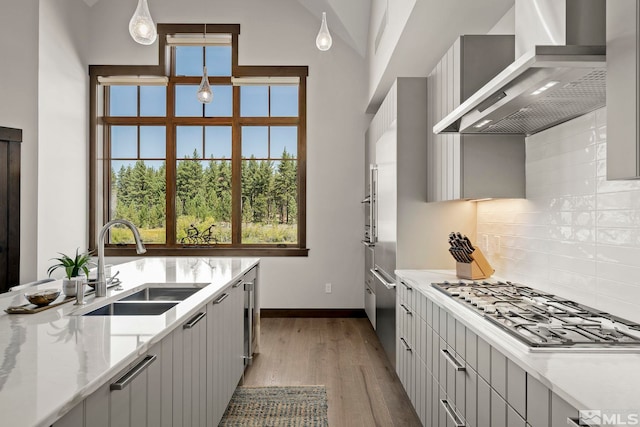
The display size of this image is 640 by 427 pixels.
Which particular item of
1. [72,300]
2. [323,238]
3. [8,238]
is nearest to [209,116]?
[323,238]

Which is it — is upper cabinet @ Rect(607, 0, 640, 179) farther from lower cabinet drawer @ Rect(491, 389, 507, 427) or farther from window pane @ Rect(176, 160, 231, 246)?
window pane @ Rect(176, 160, 231, 246)

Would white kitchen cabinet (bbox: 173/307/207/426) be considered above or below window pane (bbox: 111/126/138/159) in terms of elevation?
below

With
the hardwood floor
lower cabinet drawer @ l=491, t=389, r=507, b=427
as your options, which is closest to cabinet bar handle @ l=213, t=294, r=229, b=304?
the hardwood floor

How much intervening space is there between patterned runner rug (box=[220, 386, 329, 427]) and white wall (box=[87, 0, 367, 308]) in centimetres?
214

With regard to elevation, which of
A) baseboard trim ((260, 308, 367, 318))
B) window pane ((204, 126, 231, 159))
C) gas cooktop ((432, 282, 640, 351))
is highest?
window pane ((204, 126, 231, 159))

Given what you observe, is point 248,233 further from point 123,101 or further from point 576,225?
point 576,225

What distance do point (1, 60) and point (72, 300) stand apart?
11.4ft

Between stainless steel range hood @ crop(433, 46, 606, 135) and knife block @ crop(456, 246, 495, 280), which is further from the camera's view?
knife block @ crop(456, 246, 495, 280)

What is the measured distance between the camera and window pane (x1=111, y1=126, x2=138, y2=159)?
5.34 m

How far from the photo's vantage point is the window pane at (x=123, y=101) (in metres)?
5.34

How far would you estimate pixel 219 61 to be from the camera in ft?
17.4

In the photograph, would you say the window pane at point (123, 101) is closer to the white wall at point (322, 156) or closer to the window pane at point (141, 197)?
the window pane at point (141, 197)

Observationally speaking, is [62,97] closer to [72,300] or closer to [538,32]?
[72,300]

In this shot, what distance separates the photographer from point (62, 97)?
4688 millimetres
